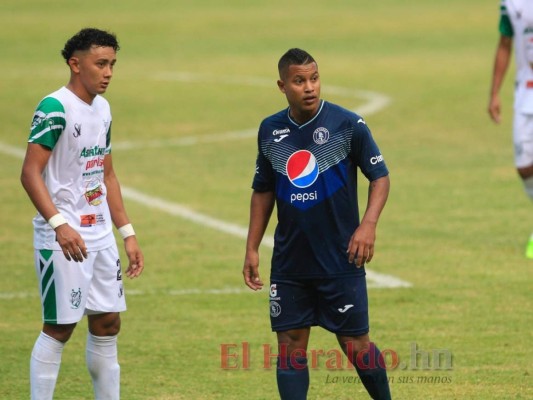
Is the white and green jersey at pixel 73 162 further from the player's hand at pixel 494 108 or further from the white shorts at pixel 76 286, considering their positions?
the player's hand at pixel 494 108

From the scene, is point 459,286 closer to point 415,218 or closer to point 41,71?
point 415,218

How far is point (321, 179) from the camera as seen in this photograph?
25.0ft

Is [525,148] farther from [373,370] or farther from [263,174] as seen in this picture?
[373,370]

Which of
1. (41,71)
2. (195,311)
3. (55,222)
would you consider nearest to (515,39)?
(195,311)

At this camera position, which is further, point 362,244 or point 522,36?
Answer: point 522,36

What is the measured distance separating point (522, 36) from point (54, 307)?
614 cm

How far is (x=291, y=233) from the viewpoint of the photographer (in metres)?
7.70

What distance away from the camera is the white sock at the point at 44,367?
7.76 m

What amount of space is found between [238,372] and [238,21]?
115 feet

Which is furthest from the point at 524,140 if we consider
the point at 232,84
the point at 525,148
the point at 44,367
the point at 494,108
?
the point at 232,84

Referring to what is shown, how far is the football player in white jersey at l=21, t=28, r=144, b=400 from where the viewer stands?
7.64 metres

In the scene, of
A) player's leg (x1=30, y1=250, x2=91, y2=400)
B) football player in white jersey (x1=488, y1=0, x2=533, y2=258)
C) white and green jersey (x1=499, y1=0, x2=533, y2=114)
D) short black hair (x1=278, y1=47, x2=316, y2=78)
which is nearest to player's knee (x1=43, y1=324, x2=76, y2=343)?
player's leg (x1=30, y1=250, x2=91, y2=400)

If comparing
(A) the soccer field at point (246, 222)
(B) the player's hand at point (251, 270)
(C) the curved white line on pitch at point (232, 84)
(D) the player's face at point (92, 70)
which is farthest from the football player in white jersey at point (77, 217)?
(C) the curved white line on pitch at point (232, 84)

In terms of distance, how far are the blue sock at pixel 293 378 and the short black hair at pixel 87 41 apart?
202 cm
